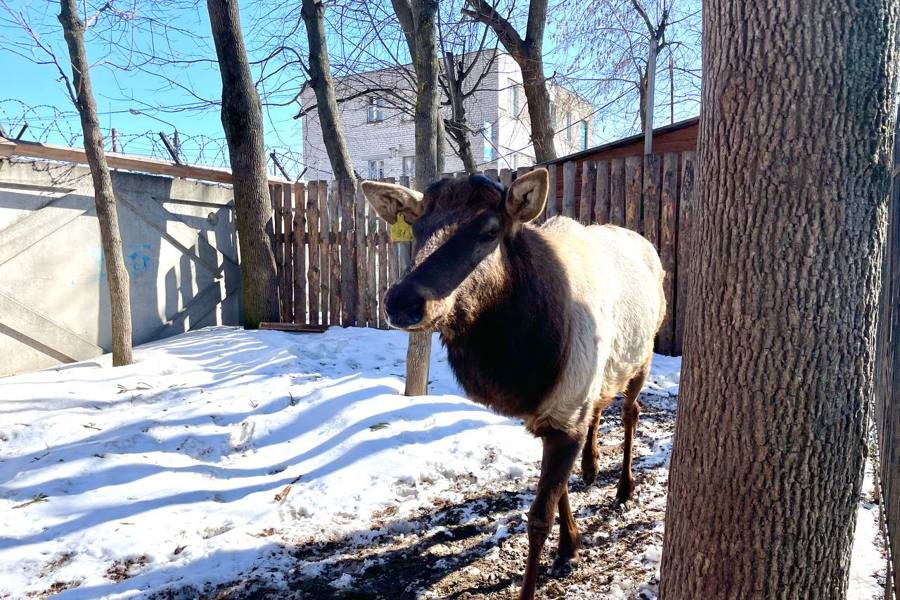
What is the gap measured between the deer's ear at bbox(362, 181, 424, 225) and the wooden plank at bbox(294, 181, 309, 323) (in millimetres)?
6067

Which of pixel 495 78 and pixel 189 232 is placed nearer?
pixel 189 232

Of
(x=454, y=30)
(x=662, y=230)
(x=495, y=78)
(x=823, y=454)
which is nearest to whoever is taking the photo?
(x=823, y=454)

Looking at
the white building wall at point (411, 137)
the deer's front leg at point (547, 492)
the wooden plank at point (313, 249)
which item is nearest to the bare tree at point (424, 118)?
the deer's front leg at point (547, 492)

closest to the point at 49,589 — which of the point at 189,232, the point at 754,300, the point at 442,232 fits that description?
the point at 442,232

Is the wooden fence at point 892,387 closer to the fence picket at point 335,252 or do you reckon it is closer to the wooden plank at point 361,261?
the wooden plank at point 361,261

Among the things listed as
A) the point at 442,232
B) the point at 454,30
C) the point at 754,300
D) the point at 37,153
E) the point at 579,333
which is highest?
the point at 454,30

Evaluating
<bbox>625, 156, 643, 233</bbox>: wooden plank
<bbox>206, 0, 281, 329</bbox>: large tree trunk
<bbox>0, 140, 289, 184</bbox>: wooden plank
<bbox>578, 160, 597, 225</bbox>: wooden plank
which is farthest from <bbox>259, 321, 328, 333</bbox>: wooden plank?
<bbox>625, 156, 643, 233</bbox>: wooden plank

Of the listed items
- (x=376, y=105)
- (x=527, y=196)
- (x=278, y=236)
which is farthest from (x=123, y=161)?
(x=527, y=196)

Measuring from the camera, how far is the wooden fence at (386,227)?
701cm

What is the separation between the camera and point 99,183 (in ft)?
19.6

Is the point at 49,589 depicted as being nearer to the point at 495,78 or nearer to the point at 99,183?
the point at 99,183

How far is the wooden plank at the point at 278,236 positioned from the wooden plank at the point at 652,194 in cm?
590

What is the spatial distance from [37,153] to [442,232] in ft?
20.9

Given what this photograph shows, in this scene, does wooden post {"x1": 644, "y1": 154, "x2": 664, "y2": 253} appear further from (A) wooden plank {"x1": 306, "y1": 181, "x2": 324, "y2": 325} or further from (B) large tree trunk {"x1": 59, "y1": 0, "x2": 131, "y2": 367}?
(B) large tree trunk {"x1": 59, "y1": 0, "x2": 131, "y2": 367}
